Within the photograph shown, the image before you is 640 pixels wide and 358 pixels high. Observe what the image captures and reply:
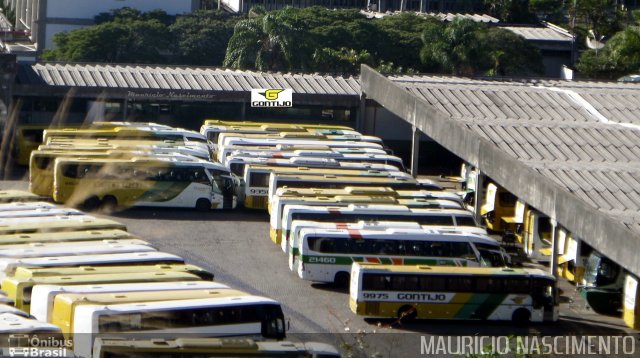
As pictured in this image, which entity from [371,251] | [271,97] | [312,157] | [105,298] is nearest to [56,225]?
[371,251]

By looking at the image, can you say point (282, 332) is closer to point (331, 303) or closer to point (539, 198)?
point (331, 303)

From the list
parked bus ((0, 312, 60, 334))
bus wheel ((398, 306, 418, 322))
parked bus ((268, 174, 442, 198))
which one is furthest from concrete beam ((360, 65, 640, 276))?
parked bus ((0, 312, 60, 334))

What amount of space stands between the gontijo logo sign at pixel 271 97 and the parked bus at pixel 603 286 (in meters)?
15.2

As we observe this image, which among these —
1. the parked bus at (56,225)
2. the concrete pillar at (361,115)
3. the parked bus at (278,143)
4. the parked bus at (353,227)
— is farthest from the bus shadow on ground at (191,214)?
the concrete pillar at (361,115)

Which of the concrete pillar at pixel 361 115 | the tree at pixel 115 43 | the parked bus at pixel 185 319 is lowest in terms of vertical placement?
the parked bus at pixel 185 319

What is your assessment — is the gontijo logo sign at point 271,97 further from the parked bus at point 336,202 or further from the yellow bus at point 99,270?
the yellow bus at point 99,270

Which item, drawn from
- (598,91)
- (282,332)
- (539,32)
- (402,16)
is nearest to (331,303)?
(282,332)

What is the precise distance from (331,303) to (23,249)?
17.0 feet

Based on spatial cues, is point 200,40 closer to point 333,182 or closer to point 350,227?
point 333,182

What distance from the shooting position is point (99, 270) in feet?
63.2

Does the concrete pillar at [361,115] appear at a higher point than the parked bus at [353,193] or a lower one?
higher

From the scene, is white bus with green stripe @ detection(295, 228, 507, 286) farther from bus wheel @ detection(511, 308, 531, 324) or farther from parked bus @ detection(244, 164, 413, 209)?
parked bus @ detection(244, 164, 413, 209)

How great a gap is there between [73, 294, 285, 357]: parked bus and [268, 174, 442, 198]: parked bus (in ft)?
31.5

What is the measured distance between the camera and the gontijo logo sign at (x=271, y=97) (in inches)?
1396
